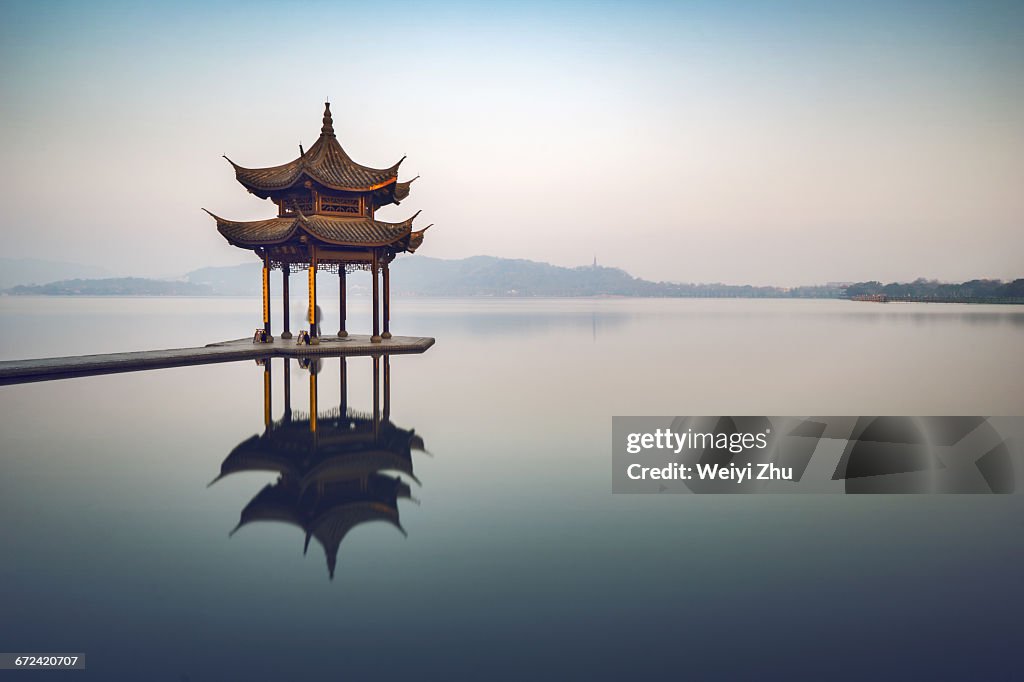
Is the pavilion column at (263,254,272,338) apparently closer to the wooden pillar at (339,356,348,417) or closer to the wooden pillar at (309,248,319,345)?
the wooden pillar at (309,248,319,345)

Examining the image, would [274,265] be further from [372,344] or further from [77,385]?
[77,385]

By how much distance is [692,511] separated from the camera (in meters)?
7.49

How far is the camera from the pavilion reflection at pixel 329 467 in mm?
6977

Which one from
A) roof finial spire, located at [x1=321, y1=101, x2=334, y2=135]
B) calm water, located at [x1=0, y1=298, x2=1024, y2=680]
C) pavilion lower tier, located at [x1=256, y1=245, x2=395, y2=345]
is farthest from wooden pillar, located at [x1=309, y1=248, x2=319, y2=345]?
calm water, located at [x1=0, y1=298, x2=1024, y2=680]

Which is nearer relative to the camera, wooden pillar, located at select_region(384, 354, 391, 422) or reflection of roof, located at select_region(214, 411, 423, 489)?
reflection of roof, located at select_region(214, 411, 423, 489)

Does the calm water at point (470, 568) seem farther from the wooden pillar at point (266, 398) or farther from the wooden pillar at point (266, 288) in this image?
the wooden pillar at point (266, 288)

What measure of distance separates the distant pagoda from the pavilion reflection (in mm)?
11989

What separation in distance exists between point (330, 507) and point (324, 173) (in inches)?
843

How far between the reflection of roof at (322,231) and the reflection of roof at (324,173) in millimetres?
1364

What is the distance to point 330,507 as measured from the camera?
23.9 feet

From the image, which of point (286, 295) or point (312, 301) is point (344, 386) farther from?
point (286, 295)

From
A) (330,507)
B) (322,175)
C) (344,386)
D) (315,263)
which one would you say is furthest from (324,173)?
(330,507)

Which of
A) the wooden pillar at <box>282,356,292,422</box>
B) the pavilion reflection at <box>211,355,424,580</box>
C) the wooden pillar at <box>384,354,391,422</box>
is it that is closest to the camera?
the pavilion reflection at <box>211,355,424,580</box>

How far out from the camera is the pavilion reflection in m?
6.98
